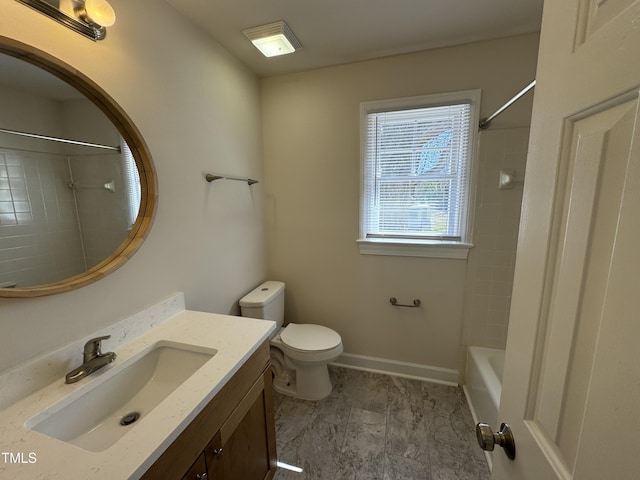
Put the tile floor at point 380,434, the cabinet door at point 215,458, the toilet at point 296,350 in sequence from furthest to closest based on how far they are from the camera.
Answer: the toilet at point 296,350, the tile floor at point 380,434, the cabinet door at point 215,458

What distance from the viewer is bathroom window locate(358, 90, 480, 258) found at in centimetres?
187

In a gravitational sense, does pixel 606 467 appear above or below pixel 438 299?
above

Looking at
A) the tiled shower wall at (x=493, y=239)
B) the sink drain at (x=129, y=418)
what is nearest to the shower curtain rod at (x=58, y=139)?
the sink drain at (x=129, y=418)

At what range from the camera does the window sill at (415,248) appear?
1936 millimetres

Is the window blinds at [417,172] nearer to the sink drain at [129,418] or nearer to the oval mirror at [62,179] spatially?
the oval mirror at [62,179]

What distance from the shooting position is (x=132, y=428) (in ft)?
2.39

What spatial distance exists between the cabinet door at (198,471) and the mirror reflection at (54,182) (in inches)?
30.5

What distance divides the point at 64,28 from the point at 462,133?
208 cm

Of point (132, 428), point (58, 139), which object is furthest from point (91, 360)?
point (58, 139)

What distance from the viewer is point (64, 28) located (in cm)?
94

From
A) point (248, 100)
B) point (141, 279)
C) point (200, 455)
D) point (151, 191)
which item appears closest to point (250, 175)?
point (248, 100)

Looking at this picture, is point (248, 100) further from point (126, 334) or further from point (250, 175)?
point (126, 334)

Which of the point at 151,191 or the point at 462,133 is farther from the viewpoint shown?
the point at 462,133

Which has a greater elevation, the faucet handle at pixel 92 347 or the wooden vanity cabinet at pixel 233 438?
the faucet handle at pixel 92 347
